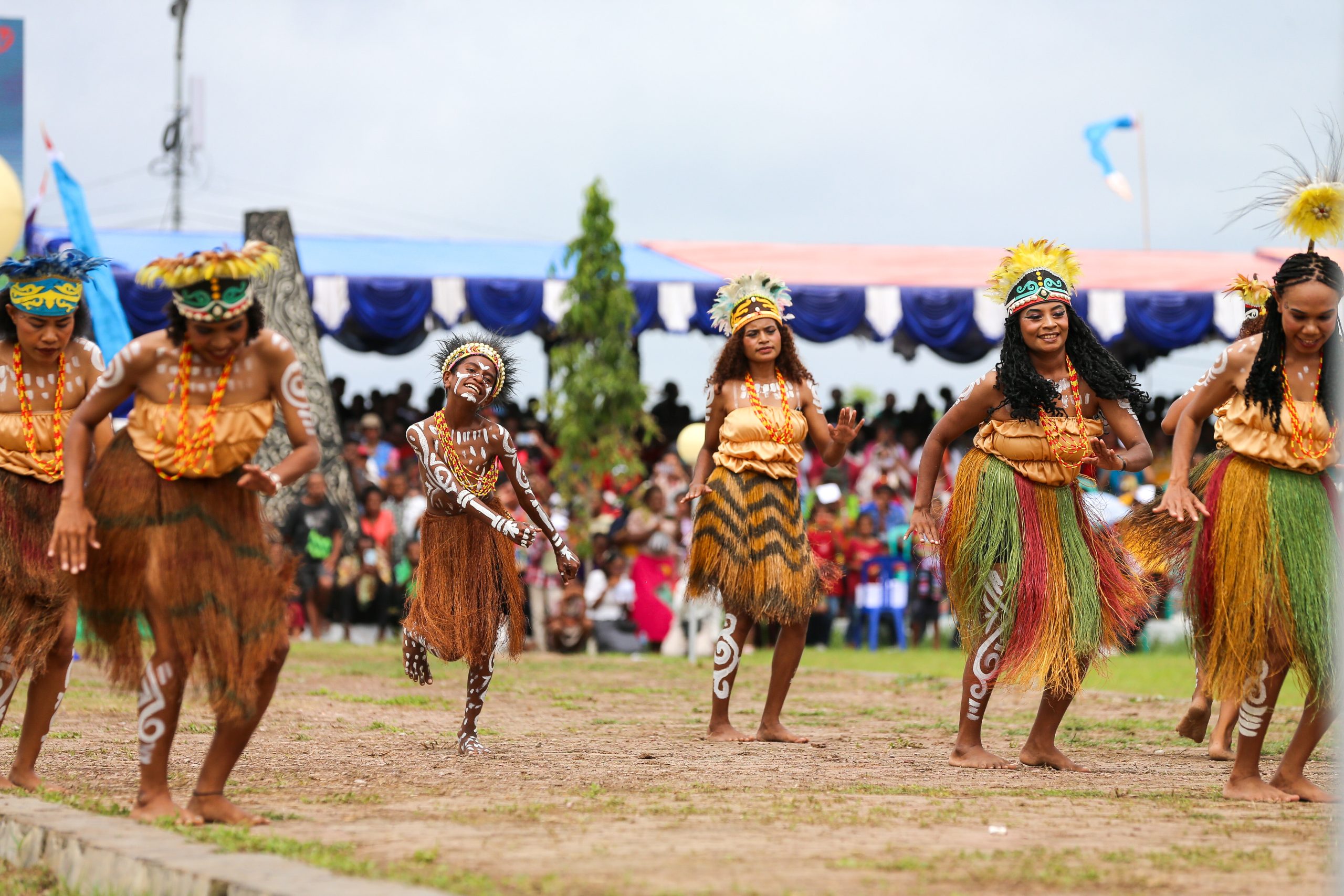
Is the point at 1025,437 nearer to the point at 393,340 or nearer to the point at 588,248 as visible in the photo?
the point at 588,248

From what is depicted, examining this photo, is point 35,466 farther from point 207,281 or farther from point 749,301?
point 749,301

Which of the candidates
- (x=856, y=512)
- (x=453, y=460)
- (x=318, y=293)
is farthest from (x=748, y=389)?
(x=318, y=293)

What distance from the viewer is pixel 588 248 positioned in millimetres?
18797

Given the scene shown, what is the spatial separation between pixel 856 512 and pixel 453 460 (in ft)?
36.3

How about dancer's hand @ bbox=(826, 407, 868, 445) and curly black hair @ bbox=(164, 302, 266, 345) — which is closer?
curly black hair @ bbox=(164, 302, 266, 345)

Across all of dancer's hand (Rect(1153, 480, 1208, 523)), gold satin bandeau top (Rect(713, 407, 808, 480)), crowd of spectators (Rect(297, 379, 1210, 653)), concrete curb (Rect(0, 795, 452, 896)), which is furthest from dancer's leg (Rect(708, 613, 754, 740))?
crowd of spectators (Rect(297, 379, 1210, 653))

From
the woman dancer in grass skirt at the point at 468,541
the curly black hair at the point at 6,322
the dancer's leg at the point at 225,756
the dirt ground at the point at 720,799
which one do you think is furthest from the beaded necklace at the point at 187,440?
the woman dancer in grass skirt at the point at 468,541

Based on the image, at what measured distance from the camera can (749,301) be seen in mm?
7996

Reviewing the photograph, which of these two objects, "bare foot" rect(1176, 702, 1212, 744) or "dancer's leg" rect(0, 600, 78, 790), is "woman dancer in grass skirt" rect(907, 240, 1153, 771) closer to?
"bare foot" rect(1176, 702, 1212, 744)

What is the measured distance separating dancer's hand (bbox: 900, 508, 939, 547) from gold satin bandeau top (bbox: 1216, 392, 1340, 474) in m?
1.50

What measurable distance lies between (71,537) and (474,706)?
2570 millimetres

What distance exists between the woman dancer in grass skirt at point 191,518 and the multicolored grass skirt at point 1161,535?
3.75 metres

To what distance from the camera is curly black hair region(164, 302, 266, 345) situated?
16.5ft

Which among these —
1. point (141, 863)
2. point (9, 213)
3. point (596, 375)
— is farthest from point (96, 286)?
point (141, 863)
